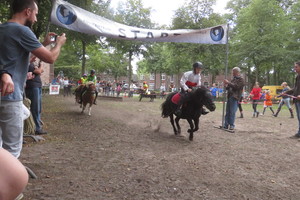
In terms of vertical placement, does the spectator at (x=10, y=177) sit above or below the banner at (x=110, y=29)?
below

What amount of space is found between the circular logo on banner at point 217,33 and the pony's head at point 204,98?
10.7 feet

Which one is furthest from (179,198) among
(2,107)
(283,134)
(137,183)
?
(283,134)

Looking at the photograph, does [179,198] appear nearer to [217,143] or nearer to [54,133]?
[217,143]

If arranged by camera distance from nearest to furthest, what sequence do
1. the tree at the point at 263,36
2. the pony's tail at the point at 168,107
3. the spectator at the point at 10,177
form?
the spectator at the point at 10,177
the pony's tail at the point at 168,107
the tree at the point at 263,36

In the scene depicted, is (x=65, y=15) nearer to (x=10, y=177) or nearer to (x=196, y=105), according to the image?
(x=196, y=105)

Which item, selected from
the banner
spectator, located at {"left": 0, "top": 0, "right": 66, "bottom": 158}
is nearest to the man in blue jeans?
the banner

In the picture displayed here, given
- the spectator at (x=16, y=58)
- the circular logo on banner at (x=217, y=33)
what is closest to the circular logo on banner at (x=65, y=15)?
the spectator at (x=16, y=58)

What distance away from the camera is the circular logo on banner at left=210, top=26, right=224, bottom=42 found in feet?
29.6

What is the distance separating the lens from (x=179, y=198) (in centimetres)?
321

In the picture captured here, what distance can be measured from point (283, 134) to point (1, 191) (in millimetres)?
9478

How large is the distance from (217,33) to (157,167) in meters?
6.43

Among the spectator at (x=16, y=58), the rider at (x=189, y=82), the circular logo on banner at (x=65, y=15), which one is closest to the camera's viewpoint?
the spectator at (x=16, y=58)

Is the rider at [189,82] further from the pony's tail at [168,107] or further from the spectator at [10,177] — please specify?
the spectator at [10,177]

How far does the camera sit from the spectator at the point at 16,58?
7.86 feet
